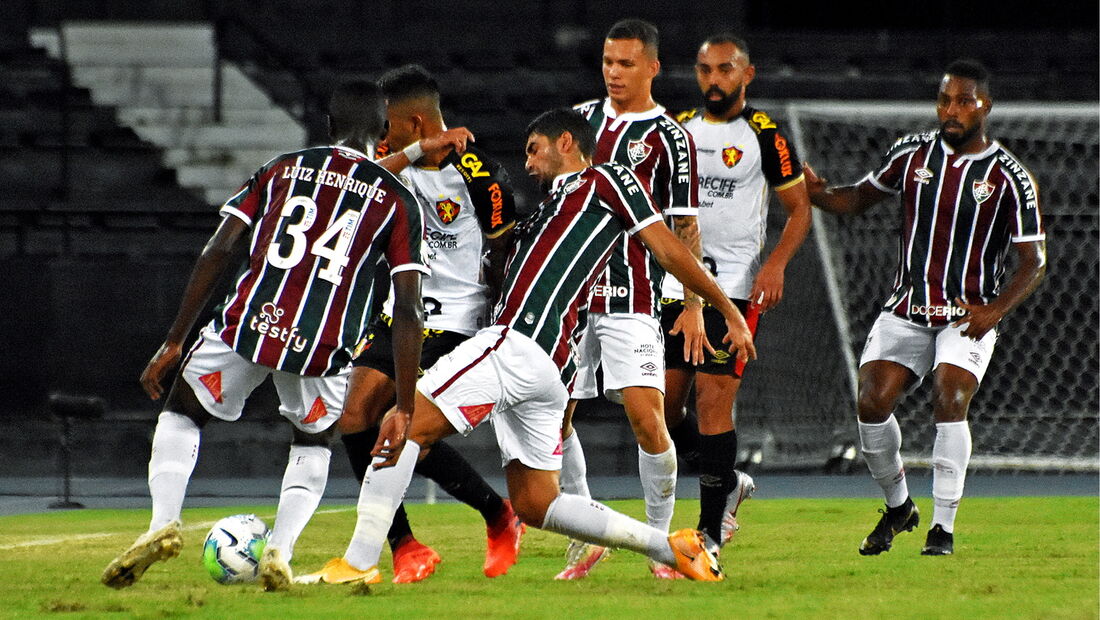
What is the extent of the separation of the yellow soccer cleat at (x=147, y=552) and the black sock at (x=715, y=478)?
2.18 meters

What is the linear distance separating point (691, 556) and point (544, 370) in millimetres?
748

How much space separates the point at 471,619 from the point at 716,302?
1331mm

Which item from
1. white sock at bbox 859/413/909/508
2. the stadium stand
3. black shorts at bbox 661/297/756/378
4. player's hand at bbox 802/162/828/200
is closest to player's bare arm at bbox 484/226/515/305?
black shorts at bbox 661/297/756/378

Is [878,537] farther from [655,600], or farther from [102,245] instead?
[102,245]

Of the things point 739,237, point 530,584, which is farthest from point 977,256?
point 530,584

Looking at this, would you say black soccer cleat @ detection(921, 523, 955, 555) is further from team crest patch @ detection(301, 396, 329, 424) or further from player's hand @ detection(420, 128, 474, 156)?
team crest patch @ detection(301, 396, 329, 424)

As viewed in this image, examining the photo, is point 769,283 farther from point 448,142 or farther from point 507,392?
point 507,392

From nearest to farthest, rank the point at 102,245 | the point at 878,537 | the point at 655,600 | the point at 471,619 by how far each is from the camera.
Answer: the point at 471,619, the point at 655,600, the point at 878,537, the point at 102,245

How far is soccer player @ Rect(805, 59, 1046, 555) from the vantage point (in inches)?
227

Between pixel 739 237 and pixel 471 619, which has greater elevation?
pixel 739 237

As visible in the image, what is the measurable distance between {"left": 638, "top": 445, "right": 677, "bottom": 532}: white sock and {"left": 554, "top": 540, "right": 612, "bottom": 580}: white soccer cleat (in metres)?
0.26

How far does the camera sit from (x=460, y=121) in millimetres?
13539

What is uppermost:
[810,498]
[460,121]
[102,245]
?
[460,121]

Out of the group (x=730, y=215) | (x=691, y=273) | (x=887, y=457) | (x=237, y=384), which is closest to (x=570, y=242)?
(x=691, y=273)
